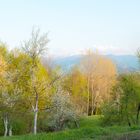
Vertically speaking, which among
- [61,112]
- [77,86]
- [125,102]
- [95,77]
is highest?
[95,77]

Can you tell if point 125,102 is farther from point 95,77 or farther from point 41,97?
point 95,77

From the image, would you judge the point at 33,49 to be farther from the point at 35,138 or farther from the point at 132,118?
the point at 35,138

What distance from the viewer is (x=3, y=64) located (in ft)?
142

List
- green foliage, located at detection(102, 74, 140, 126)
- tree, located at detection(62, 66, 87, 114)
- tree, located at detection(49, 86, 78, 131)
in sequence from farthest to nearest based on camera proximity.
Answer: tree, located at detection(62, 66, 87, 114)
tree, located at detection(49, 86, 78, 131)
green foliage, located at detection(102, 74, 140, 126)

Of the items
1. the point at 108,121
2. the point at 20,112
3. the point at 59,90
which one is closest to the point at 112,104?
the point at 108,121

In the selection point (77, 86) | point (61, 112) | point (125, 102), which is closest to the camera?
point (125, 102)

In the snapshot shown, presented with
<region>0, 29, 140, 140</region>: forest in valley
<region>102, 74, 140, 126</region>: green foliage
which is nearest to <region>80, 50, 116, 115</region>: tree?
<region>0, 29, 140, 140</region>: forest in valley

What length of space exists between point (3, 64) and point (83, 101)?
3125 cm

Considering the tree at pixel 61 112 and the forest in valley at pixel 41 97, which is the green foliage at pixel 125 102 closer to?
the forest in valley at pixel 41 97

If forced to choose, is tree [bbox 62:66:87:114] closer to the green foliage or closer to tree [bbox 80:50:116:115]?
tree [bbox 80:50:116:115]

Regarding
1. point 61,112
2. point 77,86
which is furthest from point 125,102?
point 77,86

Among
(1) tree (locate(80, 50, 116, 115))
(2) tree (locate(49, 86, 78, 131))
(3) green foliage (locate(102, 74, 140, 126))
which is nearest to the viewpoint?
(3) green foliage (locate(102, 74, 140, 126))

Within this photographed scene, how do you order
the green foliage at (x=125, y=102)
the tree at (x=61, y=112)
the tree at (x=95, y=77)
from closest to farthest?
the green foliage at (x=125, y=102)
the tree at (x=61, y=112)
the tree at (x=95, y=77)

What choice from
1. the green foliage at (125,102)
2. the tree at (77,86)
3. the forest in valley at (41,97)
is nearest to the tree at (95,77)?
the tree at (77,86)
